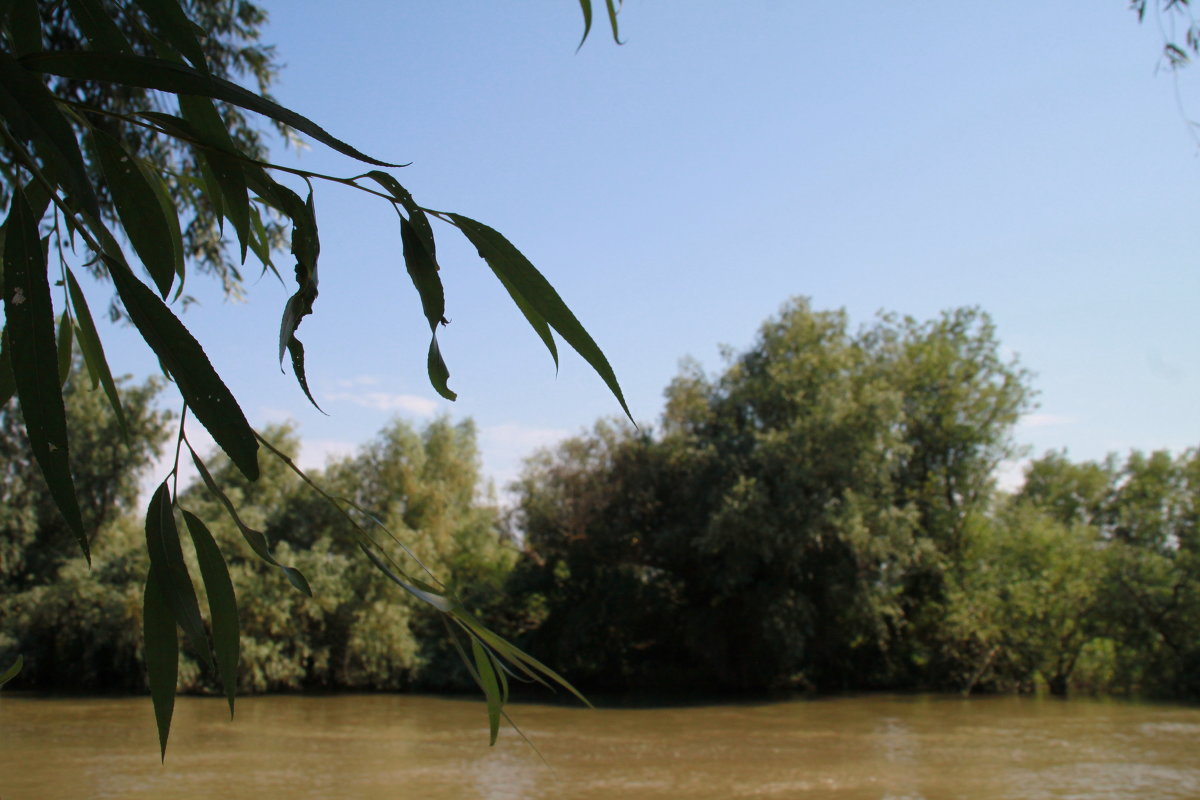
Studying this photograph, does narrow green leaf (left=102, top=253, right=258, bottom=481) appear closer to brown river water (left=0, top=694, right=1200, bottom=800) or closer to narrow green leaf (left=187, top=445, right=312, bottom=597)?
narrow green leaf (left=187, top=445, right=312, bottom=597)

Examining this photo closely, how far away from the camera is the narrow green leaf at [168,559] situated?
0.70 meters

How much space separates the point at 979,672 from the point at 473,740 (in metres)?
9.01

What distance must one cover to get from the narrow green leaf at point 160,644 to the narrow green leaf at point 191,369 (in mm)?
164

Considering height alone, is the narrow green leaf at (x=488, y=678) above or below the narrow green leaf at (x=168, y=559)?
below

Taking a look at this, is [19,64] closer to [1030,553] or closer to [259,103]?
[259,103]

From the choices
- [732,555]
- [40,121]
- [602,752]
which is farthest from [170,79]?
[732,555]

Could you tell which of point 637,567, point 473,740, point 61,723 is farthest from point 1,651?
point 637,567

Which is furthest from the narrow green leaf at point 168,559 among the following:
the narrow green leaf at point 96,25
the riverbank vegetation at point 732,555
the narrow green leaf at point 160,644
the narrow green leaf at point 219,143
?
the riverbank vegetation at point 732,555

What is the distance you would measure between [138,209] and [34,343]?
0.14 m

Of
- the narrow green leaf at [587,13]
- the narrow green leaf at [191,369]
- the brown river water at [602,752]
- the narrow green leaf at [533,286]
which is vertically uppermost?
the narrow green leaf at [587,13]

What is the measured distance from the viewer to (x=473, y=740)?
9758 mm

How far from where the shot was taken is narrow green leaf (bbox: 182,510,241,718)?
Answer: 740mm

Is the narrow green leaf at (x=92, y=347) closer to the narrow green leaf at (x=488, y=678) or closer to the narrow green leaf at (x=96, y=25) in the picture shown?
the narrow green leaf at (x=96, y=25)

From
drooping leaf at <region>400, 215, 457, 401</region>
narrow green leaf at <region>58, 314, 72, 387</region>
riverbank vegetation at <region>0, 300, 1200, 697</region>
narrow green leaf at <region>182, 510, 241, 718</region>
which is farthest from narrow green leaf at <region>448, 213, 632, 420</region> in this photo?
riverbank vegetation at <region>0, 300, 1200, 697</region>
